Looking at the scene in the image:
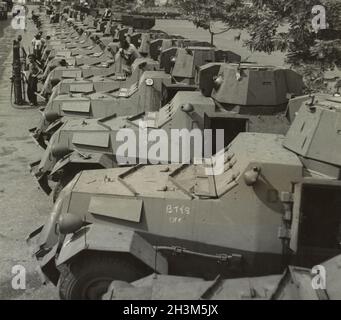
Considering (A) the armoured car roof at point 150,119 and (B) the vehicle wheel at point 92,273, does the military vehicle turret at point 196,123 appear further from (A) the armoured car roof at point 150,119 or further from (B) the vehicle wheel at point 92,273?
(B) the vehicle wheel at point 92,273

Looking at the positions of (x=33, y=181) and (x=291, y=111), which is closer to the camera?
(x=291, y=111)

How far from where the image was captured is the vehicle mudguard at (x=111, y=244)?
6.65 m

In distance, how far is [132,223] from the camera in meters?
7.17

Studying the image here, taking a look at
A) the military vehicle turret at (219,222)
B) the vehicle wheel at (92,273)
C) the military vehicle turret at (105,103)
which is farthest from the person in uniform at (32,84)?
the vehicle wheel at (92,273)

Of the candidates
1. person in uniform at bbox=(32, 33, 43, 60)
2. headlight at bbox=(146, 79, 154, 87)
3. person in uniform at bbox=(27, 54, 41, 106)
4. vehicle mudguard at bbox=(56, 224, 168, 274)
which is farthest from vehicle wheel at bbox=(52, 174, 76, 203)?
person in uniform at bbox=(32, 33, 43, 60)

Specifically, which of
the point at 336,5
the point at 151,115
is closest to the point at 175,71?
the point at 151,115

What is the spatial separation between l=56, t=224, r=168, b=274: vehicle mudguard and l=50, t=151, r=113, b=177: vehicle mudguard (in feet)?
9.89

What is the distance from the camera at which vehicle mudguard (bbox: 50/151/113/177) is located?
1009cm

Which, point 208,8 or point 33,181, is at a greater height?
point 208,8

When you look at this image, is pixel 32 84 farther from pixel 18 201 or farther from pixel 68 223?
pixel 68 223

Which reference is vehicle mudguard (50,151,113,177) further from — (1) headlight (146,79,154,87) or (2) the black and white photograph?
(1) headlight (146,79,154,87)

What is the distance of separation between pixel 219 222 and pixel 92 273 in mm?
1758
